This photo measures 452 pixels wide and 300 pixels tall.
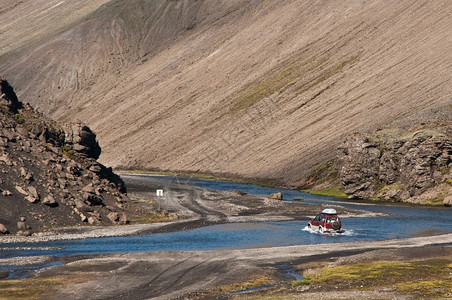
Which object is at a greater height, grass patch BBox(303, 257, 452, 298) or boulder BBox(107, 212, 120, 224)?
boulder BBox(107, 212, 120, 224)

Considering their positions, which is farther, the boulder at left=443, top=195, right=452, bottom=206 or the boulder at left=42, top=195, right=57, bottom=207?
the boulder at left=443, top=195, right=452, bottom=206

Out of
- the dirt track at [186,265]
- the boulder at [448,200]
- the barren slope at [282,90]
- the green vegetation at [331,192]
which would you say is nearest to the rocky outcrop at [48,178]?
the dirt track at [186,265]

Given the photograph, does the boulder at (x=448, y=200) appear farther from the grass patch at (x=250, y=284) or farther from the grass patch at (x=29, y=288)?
the grass patch at (x=29, y=288)

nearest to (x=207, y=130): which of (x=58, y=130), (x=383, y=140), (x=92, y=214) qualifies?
(x=383, y=140)

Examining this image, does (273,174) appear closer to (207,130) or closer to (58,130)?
(207,130)

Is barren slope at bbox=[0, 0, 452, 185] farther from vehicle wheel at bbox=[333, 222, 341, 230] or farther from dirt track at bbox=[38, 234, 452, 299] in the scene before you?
dirt track at bbox=[38, 234, 452, 299]

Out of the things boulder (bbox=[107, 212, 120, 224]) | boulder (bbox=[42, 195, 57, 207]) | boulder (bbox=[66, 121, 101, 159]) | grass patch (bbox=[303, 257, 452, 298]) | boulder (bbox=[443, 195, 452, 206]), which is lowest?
boulder (bbox=[443, 195, 452, 206])

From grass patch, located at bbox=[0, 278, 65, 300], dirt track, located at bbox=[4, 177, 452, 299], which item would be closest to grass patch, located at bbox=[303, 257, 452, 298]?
dirt track, located at bbox=[4, 177, 452, 299]
